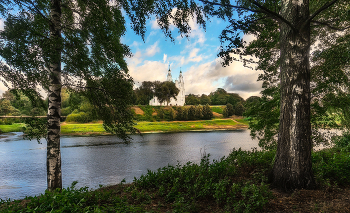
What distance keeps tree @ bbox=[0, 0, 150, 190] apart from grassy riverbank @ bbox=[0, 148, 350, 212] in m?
2.59

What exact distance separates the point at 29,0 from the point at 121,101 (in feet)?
12.7

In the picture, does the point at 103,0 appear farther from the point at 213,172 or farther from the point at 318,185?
the point at 318,185

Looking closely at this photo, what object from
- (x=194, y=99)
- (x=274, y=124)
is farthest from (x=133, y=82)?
(x=194, y=99)

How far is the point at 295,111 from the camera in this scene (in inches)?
213

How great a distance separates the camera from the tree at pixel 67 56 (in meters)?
5.70

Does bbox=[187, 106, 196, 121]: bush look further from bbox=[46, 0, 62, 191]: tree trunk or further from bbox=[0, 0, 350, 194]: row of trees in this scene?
bbox=[46, 0, 62, 191]: tree trunk

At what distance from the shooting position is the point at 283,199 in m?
4.76

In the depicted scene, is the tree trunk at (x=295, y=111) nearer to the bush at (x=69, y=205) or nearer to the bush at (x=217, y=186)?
the bush at (x=217, y=186)

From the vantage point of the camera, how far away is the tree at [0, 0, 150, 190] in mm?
5695

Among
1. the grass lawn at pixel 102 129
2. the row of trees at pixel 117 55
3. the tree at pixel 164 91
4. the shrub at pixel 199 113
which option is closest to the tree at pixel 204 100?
the tree at pixel 164 91

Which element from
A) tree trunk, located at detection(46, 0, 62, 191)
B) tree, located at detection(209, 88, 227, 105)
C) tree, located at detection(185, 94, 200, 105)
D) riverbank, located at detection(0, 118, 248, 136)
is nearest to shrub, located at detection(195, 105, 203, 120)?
riverbank, located at detection(0, 118, 248, 136)

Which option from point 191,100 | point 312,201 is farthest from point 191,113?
point 312,201

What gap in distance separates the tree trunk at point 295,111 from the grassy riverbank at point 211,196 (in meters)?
0.40

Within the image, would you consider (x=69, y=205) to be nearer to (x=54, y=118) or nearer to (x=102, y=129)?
(x=54, y=118)
